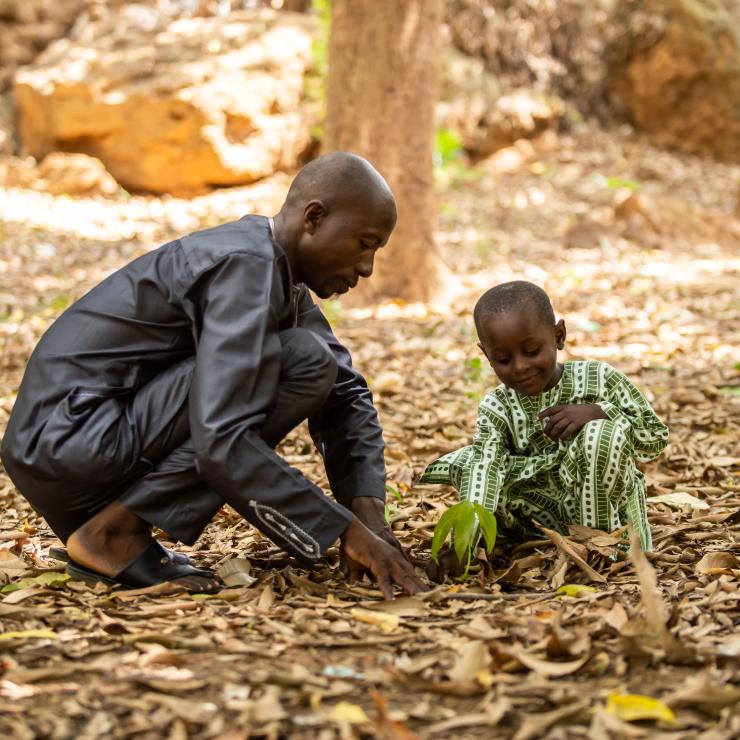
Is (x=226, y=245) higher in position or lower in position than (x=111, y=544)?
higher

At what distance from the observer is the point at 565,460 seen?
2799mm

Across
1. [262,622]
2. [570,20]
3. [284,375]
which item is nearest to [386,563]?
[262,622]

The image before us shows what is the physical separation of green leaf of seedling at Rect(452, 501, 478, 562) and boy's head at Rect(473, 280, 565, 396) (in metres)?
0.42

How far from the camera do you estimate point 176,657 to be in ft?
6.74

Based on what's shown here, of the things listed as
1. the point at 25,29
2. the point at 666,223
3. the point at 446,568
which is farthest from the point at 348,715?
the point at 25,29

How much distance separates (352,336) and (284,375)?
10.6 feet

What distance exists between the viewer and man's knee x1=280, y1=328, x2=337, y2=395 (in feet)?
8.40

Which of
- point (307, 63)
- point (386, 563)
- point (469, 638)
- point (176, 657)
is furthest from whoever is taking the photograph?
point (307, 63)

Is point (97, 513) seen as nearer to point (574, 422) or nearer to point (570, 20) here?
point (574, 422)

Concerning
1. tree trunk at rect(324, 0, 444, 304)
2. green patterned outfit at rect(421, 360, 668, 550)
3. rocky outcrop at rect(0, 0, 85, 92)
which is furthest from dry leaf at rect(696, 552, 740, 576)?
rocky outcrop at rect(0, 0, 85, 92)

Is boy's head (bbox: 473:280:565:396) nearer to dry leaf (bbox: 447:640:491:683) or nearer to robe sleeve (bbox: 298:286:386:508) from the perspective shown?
robe sleeve (bbox: 298:286:386:508)

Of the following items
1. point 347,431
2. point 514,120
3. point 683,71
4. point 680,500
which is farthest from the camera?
point 683,71

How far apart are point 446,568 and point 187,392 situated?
867 millimetres

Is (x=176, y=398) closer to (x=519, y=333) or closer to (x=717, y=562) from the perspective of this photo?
(x=519, y=333)
